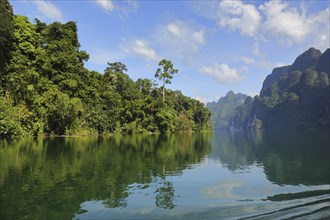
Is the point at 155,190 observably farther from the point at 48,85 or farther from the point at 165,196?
the point at 48,85

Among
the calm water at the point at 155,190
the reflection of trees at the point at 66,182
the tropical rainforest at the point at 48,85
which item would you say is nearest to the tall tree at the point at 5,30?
the tropical rainforest at the point at 48,85

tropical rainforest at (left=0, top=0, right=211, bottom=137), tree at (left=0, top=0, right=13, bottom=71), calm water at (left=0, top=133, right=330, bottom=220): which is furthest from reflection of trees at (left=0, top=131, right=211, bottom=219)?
tree at (left=0, top=0, right=13, bottom=71)

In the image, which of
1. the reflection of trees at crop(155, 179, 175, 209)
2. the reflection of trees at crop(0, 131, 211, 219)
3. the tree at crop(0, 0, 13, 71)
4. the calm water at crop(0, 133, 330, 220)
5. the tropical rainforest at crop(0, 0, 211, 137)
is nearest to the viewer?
the calm water at crop(0, 133, 330, 220)

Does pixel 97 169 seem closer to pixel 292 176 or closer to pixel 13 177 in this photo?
pixel 13 177

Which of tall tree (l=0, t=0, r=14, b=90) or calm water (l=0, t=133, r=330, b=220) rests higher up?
tall tree (l=0, t=0, r=14, b=90)

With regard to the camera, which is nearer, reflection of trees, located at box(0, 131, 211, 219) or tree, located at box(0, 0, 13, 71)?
reflection of trees, located at box(0, 131, 211, 219)

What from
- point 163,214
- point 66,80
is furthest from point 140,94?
point 163,214

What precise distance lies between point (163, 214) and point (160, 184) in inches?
190

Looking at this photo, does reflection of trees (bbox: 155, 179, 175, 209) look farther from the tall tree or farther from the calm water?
the tall tree

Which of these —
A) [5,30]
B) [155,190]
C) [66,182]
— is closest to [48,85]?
[5,30]

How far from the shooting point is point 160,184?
14.8 meters

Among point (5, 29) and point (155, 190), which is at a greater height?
point (5, 29)

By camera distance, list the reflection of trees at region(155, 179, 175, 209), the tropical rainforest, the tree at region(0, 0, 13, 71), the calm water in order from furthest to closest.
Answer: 1. the tropical rainforest
2. the tree at region(0, 0, 13, 71)
3. the reflection of trees at region(155, 179, 175, 209)
4. the calm water

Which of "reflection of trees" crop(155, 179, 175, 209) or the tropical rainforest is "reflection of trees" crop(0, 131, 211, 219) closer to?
"reflection of trees" crop(155, 179, 175, 209)
